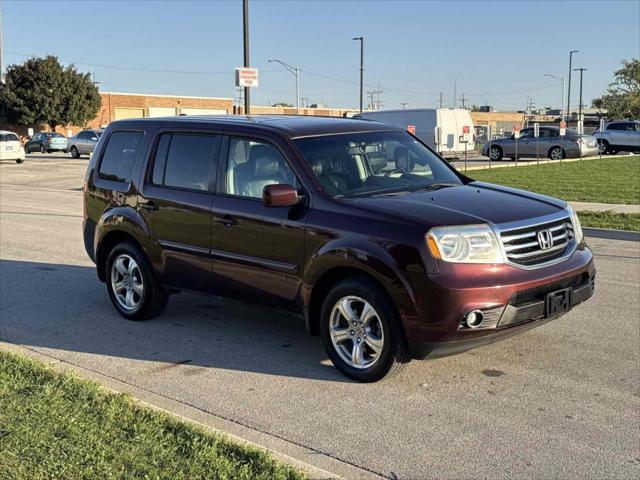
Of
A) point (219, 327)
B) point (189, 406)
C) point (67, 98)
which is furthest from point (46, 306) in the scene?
point (67, 98)

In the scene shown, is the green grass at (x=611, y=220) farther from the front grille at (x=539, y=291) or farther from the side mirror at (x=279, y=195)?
the side mirror at (x=279, y=195)

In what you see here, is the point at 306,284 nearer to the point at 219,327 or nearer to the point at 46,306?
the point at 219,327

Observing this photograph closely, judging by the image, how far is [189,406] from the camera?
15.1 feet

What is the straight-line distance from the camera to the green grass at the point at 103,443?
3.47 meters

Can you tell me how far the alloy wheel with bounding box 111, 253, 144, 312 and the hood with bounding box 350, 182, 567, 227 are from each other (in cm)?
256

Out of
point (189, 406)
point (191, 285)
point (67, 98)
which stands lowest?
point (189, 406)

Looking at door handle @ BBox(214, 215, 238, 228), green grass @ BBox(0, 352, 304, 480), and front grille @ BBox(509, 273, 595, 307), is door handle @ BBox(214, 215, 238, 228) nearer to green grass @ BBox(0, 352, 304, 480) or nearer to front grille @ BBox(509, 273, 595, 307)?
green grass @ BBox(0, 352, 304, 480)

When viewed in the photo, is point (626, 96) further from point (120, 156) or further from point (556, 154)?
point (120, 156)

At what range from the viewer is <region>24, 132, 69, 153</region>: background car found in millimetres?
48812

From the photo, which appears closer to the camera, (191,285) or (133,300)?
(191,285)

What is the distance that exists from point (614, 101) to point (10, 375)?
242 ft

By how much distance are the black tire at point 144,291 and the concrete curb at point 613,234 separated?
7.66 metres

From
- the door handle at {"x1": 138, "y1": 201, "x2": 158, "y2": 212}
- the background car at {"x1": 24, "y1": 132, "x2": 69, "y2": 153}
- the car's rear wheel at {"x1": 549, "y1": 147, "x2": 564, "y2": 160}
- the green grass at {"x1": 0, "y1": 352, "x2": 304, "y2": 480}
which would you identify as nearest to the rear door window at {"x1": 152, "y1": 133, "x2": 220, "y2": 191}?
the door handle at {"x1": 138, "y1": 201, "x2": 158, "y2": 212}

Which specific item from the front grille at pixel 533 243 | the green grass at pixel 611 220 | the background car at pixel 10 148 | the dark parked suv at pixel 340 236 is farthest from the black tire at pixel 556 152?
the front grille at pixel 533 243
